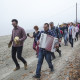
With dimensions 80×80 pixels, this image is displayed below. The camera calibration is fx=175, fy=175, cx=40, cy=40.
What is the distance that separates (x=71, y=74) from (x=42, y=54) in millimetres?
1327

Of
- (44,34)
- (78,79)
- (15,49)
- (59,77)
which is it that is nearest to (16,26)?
(15,49)

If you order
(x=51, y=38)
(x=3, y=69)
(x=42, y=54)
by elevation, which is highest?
(x=51, y=38)

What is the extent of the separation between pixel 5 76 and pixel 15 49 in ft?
4.02

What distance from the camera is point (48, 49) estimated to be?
660cm

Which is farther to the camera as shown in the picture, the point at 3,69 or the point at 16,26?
the point at 3,69

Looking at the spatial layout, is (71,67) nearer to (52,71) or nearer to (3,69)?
(52,71)

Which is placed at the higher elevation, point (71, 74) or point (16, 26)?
point (16, 26)

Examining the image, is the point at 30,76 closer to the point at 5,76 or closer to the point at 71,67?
the point at 5,76

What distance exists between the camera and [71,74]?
6.59 meters

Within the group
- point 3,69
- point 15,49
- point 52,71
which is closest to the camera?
point 52,71

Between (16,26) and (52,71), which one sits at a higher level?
(16,26)

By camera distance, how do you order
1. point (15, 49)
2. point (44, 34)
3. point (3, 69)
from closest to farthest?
point (44, 34)
point (15, 49)
point (3, 69)

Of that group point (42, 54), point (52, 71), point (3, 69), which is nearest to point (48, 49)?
point (42, 54)

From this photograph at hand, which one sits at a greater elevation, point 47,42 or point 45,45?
point 47,42
